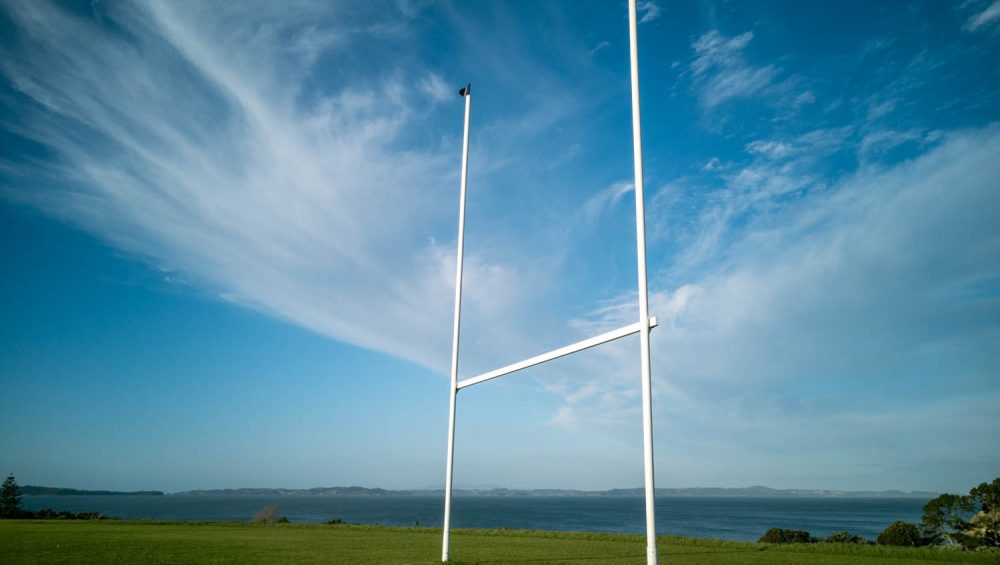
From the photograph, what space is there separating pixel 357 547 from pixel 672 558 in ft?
23.2

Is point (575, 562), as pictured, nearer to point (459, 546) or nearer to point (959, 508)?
point (459, 546)

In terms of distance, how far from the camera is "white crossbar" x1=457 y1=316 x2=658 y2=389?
21.1 feet

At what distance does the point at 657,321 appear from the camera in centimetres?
585

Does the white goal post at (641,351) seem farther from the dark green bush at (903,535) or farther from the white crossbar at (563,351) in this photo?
the dark green bush at (903,535)

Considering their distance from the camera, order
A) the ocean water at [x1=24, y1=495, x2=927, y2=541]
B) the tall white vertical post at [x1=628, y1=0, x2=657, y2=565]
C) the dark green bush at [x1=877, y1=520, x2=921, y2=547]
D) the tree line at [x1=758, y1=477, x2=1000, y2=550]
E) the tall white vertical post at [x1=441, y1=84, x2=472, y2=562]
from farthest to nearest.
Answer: the ocean water at [x1=24, y1=495, x2=927, y2=541] → the dark green bush at [x1=877, y1=520, x2=921, y2=547] → the tree line at [x1=758, y1=477, x2=1000, y2=550] → the tall white vertical post at [x1=441, y1=84, x2=472, y2=562] → the tall white vertical post at [x1=628, y1=0, x2=657, y2=565]

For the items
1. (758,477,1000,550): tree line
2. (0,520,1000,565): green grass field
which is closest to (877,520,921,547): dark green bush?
(758,477,1000,550): tree line

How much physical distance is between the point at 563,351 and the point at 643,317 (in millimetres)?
2388

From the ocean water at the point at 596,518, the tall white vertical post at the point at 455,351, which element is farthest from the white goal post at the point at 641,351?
the ocean water at the point at 596,518

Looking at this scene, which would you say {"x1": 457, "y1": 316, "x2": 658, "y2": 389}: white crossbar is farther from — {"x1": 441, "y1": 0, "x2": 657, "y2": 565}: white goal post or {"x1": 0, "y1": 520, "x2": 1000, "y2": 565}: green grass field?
{"x1": 0, "y1": 520, "x2": 1000, "y2": 565}: green grass field

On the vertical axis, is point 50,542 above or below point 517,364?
below

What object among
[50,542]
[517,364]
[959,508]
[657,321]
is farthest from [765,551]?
[50,542]

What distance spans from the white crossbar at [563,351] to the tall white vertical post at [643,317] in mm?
219

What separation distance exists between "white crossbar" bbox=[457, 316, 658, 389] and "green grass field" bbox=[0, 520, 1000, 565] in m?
3.26

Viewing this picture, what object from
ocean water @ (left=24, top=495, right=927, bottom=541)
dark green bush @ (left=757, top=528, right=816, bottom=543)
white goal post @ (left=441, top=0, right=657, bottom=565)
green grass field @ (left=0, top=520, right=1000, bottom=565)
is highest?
white goal post @ (left=441, top=0, right=657, bottom=565)
